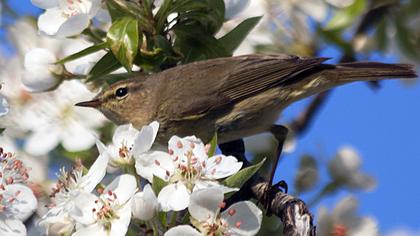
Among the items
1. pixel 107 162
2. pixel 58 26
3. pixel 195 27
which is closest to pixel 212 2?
pixel 195 27

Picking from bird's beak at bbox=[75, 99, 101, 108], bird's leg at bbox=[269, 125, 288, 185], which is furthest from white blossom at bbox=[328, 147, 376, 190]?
bird's beak at bbox=[75, 99, 101, 108]

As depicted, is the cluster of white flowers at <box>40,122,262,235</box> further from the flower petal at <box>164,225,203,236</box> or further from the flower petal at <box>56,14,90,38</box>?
the flower petal at <box>56,14,90,38</box>

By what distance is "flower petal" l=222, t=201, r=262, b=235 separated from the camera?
3.56 meters

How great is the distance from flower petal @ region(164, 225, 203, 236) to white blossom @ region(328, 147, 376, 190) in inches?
60.5

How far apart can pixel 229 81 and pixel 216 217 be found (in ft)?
5.64

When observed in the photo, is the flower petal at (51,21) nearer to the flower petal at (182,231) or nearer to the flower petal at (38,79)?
the flower petal at (38,79)

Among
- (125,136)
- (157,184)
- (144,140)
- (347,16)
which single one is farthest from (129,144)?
(347,16)

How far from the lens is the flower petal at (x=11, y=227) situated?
12.3 ft

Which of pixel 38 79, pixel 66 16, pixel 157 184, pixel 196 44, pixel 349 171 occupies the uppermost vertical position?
pixel 349 171

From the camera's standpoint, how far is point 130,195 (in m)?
3.54

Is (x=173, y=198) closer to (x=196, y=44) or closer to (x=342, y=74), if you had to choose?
(x=196, y=44)

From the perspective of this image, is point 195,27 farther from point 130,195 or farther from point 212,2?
point 130,195

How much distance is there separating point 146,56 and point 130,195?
1.03 meters

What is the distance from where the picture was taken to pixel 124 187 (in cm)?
358
